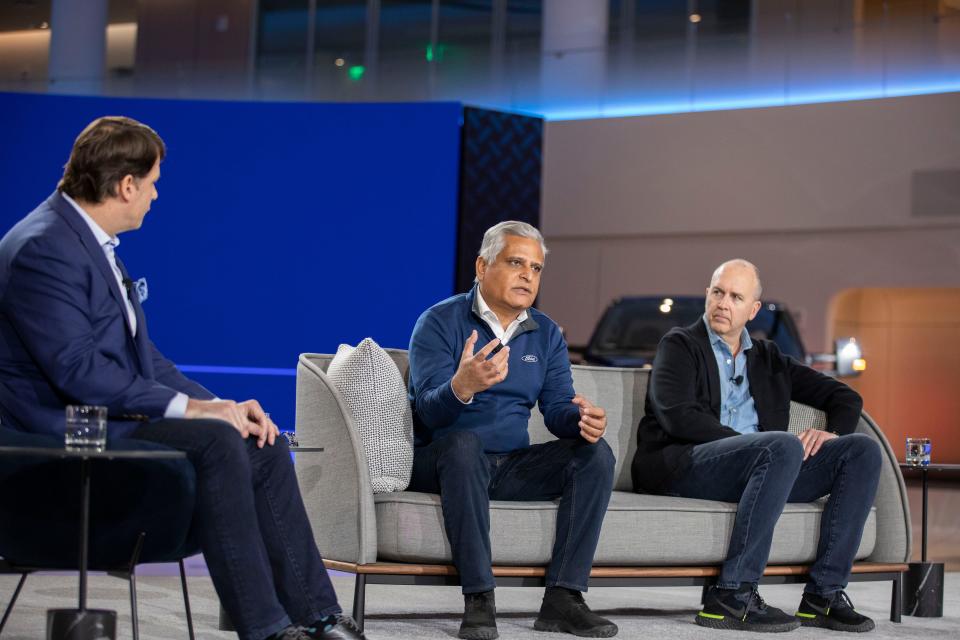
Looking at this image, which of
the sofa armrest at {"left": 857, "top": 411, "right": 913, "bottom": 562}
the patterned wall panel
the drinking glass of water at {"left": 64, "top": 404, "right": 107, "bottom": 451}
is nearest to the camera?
the drinking glass of water at {"left": 64, "top": 404, "right": 107, "bottom": 451}

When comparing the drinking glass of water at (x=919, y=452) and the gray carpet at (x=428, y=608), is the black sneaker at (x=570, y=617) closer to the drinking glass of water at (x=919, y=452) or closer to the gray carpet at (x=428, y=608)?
the gray carpet at (x=428, y=608)

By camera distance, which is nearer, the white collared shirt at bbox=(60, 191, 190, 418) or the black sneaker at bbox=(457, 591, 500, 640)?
the white collared shirt at bbox=(60, 191, 190, 418)

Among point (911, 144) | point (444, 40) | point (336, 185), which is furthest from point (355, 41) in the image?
point (911, 144)

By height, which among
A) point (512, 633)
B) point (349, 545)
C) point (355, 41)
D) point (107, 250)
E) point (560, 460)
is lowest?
point (512, 633)

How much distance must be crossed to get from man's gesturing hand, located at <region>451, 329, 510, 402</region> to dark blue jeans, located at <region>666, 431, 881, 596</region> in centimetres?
91

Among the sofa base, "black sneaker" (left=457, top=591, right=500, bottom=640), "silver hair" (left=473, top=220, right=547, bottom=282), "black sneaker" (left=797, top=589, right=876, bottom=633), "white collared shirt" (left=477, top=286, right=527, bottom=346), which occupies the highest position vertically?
"silver hair" (left=473, top=220, right=547, bottom=282)

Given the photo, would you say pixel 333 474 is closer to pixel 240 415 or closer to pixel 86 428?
pixel 240 415

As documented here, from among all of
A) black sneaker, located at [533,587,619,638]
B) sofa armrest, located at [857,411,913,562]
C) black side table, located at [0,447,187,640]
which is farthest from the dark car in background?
black side table, located at [0,447,187,640]

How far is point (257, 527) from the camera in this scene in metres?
2.37

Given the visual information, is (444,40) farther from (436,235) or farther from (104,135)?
(104,135)

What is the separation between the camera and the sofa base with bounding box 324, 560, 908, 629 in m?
3.15

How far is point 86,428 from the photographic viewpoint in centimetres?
223

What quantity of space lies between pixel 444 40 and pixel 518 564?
12275 millimetres

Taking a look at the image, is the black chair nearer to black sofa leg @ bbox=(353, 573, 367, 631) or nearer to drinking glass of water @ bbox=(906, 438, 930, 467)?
black sofa leg @ bbox=(353, 573, 367, 631)
